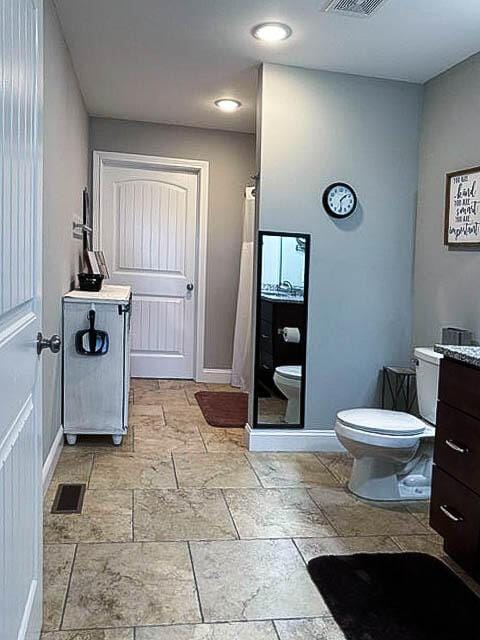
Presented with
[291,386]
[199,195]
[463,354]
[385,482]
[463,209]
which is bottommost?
[385,482]

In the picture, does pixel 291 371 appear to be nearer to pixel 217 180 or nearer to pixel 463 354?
pixel 463 354

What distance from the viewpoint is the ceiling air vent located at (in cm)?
256

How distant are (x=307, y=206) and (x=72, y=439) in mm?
1956

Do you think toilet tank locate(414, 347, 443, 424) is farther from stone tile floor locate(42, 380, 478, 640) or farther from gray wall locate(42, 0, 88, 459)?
gray wall locate(42, 0, 88, 459)

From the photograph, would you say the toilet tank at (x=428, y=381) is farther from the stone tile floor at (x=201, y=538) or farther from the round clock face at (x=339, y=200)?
the round clock face at (x=339, y=200)

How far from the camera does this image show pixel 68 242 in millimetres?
3631

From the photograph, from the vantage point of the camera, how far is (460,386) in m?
2.21

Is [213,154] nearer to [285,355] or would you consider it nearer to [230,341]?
[230,341]

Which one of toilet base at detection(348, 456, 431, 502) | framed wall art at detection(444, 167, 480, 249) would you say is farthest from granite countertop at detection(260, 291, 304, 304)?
toilet base at detection(348, 456, 431, 502)

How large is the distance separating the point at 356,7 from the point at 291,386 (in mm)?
2029

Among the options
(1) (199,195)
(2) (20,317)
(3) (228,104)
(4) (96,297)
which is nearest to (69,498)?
(4) (96,297)

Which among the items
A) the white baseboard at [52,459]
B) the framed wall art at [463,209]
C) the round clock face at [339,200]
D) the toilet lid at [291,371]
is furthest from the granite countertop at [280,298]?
the white baseboard at [52,459]

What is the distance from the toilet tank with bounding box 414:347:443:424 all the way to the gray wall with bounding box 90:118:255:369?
2628 millimetres

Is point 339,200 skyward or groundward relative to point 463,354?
skyward
